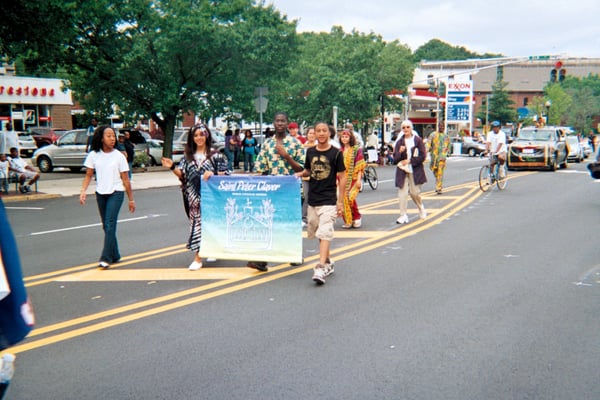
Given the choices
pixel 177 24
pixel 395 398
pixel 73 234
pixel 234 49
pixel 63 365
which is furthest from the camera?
pixel 234 49

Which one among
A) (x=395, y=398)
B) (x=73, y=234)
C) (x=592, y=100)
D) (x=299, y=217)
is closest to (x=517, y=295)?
(x=299, y=217)

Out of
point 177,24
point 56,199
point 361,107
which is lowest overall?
point 56,199

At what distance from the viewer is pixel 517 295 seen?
6906 millimetres

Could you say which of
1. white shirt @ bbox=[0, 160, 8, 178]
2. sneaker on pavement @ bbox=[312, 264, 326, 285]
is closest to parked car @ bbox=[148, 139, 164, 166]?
white shirt @ bbox=[0, 160, 8, 178]

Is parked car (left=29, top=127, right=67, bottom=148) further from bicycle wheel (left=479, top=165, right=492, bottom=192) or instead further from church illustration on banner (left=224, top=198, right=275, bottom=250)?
church illustration on banner (left=224, top=198, right=275, bottom=250)

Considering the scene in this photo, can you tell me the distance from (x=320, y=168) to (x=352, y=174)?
13.2 ft

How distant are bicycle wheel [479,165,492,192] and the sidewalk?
1029cm

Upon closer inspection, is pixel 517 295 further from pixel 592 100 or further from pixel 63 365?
pixel 592 100

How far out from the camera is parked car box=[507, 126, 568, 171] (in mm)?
27391

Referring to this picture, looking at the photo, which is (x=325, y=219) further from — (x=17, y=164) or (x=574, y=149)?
(x=574, y=149)

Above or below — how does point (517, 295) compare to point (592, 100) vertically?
below

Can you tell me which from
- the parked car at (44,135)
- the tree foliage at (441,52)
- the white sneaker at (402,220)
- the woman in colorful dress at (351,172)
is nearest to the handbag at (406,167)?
the white sneaker at (402,220)

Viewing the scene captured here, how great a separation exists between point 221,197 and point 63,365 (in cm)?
355

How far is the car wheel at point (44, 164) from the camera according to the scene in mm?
26745
